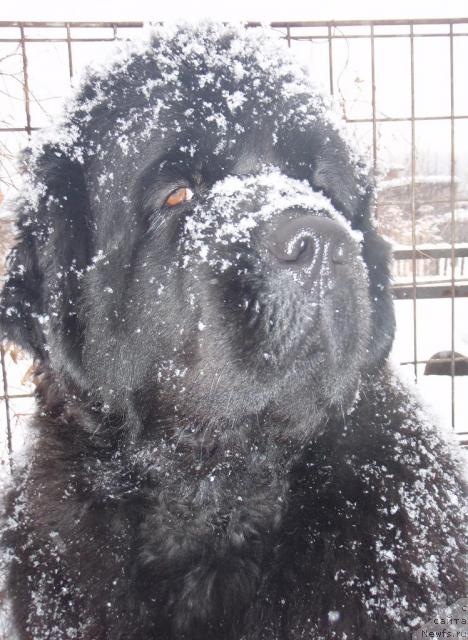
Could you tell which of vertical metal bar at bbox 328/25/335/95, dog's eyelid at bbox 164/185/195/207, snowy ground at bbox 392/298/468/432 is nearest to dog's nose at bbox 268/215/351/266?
dog's eyelid at bbox 164/185/195/207

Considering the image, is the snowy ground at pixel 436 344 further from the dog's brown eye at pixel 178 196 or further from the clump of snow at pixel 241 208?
the dog's brown eye at pixel 178 196

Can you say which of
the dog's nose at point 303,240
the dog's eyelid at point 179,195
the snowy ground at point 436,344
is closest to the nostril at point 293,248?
the dog's nose at point 303,240

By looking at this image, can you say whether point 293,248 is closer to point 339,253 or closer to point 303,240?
point 303,240

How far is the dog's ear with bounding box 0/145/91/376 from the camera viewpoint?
5.36 ft

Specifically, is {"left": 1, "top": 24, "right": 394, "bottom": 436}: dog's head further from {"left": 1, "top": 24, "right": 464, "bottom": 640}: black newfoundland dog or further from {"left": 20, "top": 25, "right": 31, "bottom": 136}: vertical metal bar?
{"left": 20, "top": 25, "right": 31, "bottom": 136}: vertical metal bar

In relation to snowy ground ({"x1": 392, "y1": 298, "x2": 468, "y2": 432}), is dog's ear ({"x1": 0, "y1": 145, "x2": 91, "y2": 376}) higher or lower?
higher

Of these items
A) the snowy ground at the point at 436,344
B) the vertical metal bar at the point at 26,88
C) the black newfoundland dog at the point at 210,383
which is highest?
the vertical metal bar at the point at 26,88

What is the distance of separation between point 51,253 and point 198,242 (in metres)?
0.48

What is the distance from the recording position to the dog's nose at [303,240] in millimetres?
1266

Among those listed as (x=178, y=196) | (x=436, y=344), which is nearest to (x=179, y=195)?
(x=178, y=196)

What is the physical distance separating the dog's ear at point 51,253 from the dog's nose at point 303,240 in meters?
0.65

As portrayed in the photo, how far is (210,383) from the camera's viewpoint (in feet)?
4.74

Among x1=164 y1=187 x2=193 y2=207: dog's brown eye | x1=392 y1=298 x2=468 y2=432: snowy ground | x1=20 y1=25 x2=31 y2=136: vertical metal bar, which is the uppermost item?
x1=20 y1=25 x2=31 y2=136: vertical metal bar

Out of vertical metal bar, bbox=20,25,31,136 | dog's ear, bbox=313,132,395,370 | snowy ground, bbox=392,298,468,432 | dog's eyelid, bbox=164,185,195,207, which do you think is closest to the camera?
dog's eyelid, bbox=164,185,195,207
